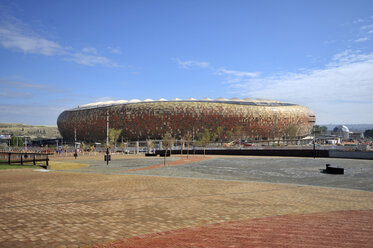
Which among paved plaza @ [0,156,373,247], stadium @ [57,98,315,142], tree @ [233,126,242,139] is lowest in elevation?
paved plaza @ [0,156,373,247]

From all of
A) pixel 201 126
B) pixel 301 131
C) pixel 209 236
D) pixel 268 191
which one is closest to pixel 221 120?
pixel 201 126

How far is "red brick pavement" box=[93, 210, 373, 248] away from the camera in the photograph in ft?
16.1

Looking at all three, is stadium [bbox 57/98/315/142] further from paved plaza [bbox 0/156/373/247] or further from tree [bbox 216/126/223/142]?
paved plaza [bbox 0/156/373/247]

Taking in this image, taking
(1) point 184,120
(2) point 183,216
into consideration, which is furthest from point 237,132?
(2) point 183,216

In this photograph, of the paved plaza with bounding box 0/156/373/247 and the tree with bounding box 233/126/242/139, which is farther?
the tree with bounding box 233/126/242/139

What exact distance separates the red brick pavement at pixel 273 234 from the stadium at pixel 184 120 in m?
82.1

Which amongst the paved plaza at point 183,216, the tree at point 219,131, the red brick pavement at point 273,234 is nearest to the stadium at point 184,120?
the tree at point 219,131

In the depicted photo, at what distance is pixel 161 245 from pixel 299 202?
5571 mm

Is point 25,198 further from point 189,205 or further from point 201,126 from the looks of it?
point 201,126

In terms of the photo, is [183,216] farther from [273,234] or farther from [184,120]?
[184,120]

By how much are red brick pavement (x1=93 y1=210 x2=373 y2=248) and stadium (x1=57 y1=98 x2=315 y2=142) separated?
8212 centimetres

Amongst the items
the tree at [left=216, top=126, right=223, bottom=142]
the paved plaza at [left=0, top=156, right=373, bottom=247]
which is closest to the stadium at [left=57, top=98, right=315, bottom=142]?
the tree at [left=216, top=126, right=223, bottom=142]

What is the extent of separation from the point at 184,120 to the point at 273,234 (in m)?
84.7

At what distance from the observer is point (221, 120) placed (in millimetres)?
91750
